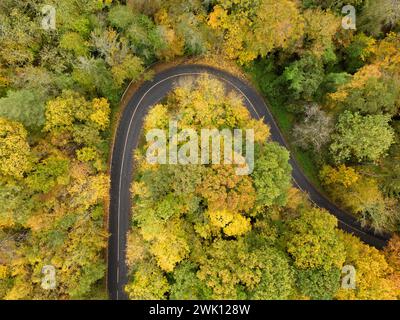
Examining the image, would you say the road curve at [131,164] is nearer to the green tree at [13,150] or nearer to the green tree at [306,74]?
the green tree at [306,74]

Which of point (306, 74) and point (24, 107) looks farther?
point (306, 74)

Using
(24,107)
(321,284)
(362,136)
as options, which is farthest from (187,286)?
(362,136)

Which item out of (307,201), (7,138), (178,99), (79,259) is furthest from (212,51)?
(79,259)

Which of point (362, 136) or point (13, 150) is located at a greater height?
point (362, 136)

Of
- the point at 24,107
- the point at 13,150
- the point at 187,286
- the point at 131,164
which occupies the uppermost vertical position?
the point at 24,107

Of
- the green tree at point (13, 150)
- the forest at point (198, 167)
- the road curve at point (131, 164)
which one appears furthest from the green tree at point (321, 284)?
the green tree at point (13, 150)

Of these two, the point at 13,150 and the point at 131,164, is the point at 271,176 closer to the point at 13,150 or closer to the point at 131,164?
the point at 131,164

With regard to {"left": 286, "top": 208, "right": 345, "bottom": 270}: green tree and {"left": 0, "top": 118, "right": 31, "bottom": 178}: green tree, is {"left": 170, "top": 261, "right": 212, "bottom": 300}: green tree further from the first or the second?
{"left": 0, "top": 118, "right": 31, "bottom": 178}: green tree
